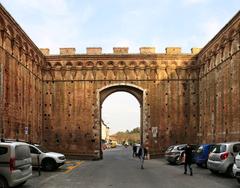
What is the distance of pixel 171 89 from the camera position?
38406 millimetres

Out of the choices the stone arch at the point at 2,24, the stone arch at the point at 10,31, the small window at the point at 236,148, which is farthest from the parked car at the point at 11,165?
the stone arch at the point at 10,31

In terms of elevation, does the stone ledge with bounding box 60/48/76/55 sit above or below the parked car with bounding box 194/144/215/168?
above

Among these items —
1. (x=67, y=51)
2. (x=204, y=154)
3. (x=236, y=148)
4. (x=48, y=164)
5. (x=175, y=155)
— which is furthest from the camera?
(x=67, y=51)

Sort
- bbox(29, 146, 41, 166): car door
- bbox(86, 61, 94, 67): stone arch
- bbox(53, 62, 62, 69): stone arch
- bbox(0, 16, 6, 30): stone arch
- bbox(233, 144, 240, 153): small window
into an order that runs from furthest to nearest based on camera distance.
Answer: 1. bbox(53, 62, 62, 69): stone arch
2. bbox(86, 61, 94, 67): stone arch
3. bbox(0, 16, 6, 30): stone arch
4. bbox(29, 146, 41, 166): car door
5. bbox(233, 144, 240, 153): small window

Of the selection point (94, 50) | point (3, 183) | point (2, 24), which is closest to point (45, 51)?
point (94, 50)

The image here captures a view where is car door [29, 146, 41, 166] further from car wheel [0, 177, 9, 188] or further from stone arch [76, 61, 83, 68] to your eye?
stone arch [76, 61, 83, 68]

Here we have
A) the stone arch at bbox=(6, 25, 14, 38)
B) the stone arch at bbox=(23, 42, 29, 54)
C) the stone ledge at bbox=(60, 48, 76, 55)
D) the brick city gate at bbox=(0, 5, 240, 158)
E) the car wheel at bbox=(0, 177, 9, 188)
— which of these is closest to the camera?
the car wheel at bbox=(0, 177, 9, 188)

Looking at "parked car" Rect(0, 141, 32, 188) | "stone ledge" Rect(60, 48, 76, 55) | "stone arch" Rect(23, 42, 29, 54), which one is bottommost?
"parked car" Rect(0, 141, 32, 188)

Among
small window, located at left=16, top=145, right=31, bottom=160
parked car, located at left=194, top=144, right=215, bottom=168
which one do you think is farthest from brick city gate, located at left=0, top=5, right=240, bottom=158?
small window, located at left=16, top=145, right=31, bottom=160

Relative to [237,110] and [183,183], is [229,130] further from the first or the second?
[183,183]

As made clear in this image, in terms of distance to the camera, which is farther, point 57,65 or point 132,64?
point 57,65

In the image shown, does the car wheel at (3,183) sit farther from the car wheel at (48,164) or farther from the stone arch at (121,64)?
the stone arch at (121,64)

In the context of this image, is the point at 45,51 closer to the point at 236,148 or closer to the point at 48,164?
the point at 48,164

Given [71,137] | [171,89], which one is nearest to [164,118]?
[171,89]
